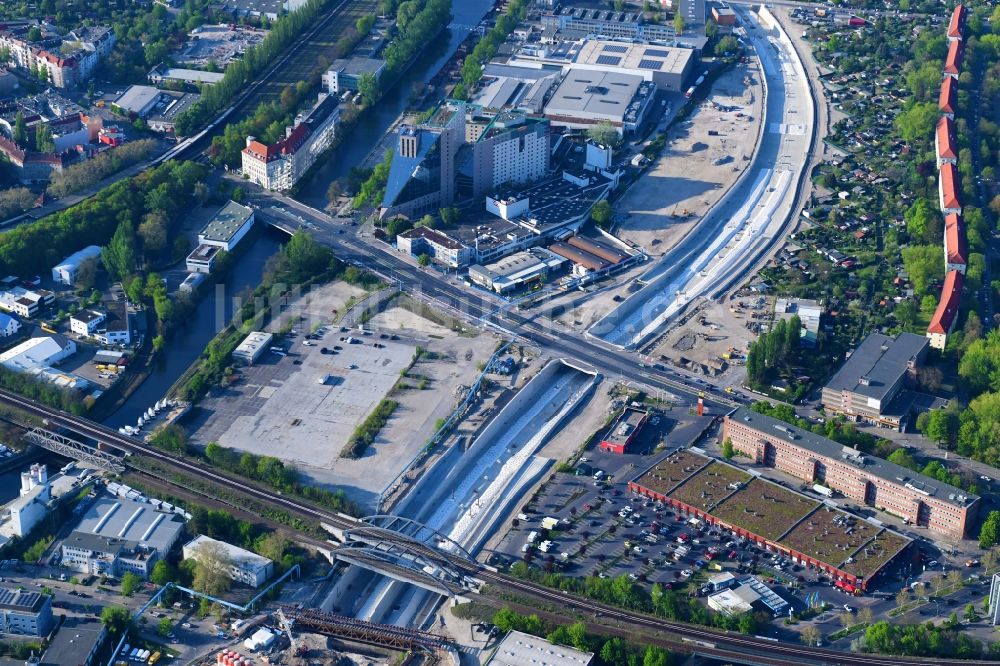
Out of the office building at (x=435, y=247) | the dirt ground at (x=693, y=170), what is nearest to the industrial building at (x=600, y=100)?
the dirt ground at (x=693, y=170)

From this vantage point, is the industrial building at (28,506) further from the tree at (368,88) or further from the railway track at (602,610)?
the tree at (368,88)

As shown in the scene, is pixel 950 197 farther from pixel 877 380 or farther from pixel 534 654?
pixel 534 654

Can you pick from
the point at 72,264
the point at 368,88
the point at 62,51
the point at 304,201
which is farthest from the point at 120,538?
the point at 62,51

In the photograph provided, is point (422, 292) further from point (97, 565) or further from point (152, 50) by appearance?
point (152, 50)

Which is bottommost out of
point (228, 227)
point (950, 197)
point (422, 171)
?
point (228, 227)

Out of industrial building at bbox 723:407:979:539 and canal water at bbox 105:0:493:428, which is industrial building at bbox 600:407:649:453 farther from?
canal water at bbox 105:0:493:428

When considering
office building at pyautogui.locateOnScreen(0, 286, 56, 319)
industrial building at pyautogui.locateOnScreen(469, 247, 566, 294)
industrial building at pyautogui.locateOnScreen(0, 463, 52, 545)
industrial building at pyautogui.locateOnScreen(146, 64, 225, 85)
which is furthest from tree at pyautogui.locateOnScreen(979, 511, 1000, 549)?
industrial building at pyautogui.locateOnScreen(146, 64, 225, 85)

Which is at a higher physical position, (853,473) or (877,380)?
(877,380)
